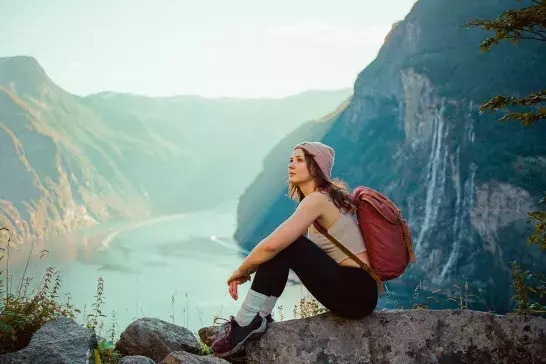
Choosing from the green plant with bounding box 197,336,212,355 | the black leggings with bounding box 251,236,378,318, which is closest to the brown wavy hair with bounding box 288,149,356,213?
the black leggings with bounding box 251,236,378,318

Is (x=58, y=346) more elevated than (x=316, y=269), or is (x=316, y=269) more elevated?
(x=316, y=269)

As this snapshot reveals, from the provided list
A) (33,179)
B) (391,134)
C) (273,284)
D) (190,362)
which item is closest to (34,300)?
(190,362)

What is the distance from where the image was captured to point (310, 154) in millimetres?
4402

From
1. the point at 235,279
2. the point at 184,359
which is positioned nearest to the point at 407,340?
the point at 235,279

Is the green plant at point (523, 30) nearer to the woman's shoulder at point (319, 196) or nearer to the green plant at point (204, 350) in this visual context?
the woman's shoulder at point (319, 196)

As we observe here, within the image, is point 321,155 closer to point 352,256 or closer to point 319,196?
point 319,196

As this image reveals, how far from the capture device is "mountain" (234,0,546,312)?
80562 mm

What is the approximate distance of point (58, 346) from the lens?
3975mm

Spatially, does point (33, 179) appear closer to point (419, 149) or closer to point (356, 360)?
point (419, 149)

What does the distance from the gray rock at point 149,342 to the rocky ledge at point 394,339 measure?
0.80m

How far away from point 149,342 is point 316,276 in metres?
2.05

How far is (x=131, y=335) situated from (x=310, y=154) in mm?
2608

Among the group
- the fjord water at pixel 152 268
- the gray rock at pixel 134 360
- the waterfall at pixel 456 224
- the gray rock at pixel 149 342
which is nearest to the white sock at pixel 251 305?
the gray rock at pixel 134 360

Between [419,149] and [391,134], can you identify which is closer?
[419,149]
